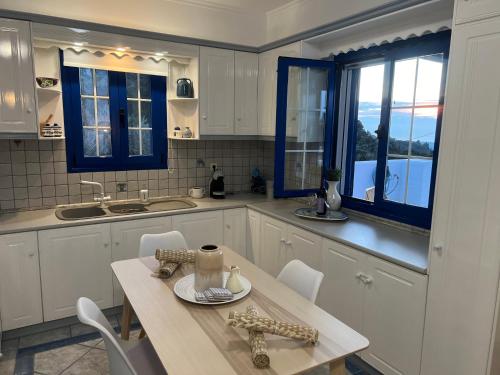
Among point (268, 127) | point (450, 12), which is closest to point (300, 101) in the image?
point (268, 127)

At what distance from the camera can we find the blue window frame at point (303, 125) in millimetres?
3002

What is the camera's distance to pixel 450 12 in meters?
2.16

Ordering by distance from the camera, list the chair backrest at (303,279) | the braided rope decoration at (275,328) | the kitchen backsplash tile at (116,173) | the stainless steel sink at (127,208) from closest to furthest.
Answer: the braided rope decoration at (275,328)
the chair backrest at (303,279)
the kitchen backsplash tile at (116,173)
the stainless steel sink at (127,208)

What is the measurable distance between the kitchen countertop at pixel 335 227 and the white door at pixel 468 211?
0.64 ft

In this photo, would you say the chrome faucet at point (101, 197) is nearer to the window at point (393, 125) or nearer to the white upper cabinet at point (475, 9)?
the window at point (393, 125)

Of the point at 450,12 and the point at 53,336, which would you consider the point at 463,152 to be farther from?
the point at 53,336

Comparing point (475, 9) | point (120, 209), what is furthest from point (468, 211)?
point (120, 209)

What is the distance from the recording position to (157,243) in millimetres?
2385

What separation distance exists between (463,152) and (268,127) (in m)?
2.00

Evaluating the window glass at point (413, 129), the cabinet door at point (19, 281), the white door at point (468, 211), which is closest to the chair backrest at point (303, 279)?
the white door at point (468, 211)

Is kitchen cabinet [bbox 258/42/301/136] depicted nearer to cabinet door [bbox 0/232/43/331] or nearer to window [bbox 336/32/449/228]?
window [bbox 336/32/449/228]

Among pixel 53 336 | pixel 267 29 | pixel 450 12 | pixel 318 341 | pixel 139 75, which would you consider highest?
pixel 267 29

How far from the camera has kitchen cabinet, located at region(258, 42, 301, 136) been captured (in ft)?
11.0

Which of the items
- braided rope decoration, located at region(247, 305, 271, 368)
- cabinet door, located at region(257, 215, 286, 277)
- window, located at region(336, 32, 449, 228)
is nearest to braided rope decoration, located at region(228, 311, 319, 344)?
braided rope decoration, located at region(247, 305, 271, 368)
